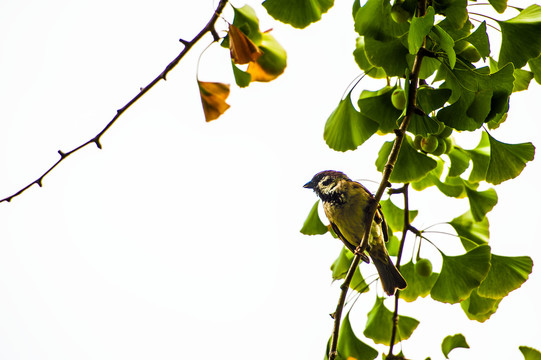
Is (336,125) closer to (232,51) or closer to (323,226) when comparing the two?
(323,226)

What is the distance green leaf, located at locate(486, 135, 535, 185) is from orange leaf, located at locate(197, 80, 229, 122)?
813 mm

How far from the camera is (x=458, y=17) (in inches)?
47.5

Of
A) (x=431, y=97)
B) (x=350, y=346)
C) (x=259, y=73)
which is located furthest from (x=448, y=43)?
(x=350, y=346)

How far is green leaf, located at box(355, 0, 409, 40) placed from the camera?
127 cm

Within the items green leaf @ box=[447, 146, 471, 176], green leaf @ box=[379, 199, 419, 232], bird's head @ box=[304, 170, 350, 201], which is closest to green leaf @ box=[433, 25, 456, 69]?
green leaf @ box=[447, 146, 471, 176]

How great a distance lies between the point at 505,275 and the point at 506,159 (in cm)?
36

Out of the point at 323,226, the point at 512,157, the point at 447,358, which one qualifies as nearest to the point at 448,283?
the point at 447,358

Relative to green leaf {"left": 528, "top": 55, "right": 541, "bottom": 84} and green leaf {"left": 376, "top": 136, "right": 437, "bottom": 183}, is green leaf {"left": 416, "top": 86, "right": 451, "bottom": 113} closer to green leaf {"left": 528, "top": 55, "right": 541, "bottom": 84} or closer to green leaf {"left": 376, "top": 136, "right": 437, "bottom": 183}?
green leaf {"left": 376, "top": 136, "right": 437, "bottom": 183}

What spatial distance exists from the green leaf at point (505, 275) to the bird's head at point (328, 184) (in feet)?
3.30

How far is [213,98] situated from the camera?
1.02 m

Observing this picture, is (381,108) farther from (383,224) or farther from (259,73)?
(383,224)

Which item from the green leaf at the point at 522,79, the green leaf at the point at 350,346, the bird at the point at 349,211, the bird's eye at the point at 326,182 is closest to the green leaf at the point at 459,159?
the green leaf at the point at 522,79

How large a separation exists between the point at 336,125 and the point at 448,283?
0.56 metres

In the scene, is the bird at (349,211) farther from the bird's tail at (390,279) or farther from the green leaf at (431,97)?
the green leaf at (431,97)
